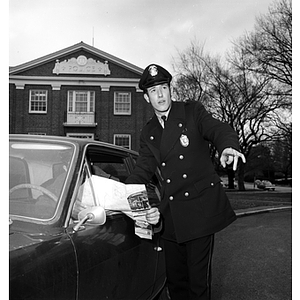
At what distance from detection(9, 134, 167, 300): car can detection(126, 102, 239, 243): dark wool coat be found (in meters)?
0.17

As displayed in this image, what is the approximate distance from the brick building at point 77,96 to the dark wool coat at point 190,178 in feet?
2.77

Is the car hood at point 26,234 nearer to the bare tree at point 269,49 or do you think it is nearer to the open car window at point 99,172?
the open car window at point 99,172

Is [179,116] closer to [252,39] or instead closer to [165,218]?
[165,218]

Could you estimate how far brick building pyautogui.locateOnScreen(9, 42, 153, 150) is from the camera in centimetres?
269

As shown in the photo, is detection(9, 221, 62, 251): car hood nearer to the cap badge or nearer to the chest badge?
the chest badge

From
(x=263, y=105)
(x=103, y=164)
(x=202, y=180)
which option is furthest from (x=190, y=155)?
(x=263, y=105)

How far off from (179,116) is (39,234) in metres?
1.15

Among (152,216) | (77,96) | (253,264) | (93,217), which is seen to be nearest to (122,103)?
(77,96)

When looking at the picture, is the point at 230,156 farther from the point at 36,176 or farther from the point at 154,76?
the point at 36,176

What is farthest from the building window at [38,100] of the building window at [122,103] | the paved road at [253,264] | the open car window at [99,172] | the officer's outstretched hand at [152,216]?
the paved road at [253,264]

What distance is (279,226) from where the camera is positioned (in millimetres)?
8320

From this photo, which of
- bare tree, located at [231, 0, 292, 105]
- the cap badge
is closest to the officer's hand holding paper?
the cap badge

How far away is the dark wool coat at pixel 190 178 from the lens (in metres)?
2.21

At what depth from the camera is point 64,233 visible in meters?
1.68
